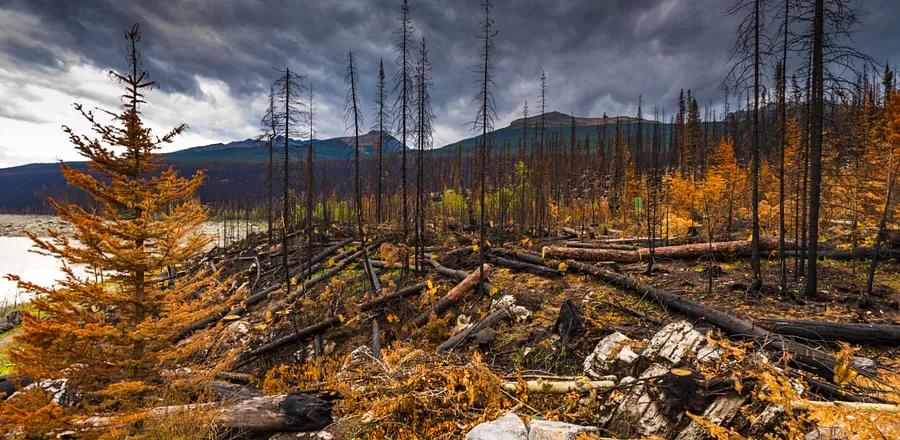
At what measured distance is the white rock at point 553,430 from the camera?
3.89m

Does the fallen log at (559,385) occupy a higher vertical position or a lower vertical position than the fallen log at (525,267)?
lower

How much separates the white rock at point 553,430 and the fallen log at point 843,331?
4496mm

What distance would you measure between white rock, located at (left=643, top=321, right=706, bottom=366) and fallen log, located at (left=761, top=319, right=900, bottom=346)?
81.6 inches

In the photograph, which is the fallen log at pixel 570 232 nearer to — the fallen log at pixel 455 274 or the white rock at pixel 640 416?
the fallen log at pixel 455 274

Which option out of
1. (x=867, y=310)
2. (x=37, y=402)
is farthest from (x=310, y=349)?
(x=867, y=310)

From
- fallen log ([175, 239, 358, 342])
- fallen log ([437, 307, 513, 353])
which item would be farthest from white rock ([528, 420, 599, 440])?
fallen log ([175, 239, 358, 342])

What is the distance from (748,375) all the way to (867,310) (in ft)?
22.7

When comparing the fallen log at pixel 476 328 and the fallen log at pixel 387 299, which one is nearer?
the fallen log at pixel 476 328

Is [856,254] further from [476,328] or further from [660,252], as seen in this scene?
[476,328]

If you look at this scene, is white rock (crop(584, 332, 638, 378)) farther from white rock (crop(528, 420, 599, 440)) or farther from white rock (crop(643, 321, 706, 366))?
white rock (crop(528, 420, 599, 440))

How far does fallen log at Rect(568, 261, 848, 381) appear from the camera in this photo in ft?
15.0

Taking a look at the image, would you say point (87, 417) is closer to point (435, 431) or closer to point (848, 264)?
point (435, 431)

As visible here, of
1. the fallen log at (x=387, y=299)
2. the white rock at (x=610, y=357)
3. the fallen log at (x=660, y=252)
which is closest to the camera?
the white rock at (x=610, y=357)

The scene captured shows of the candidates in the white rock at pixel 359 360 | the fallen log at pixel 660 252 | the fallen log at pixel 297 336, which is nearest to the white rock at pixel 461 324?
the white rock at pixel 359 360
